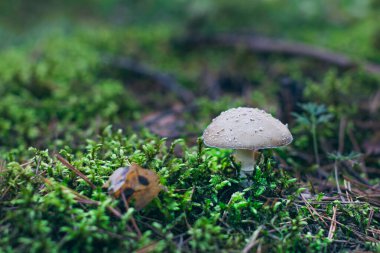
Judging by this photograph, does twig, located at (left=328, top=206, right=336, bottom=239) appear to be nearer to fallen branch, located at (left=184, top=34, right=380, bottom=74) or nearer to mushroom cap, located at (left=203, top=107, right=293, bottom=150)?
mushroom cap, located at (left=203, top=107, right=293, bottom=150)

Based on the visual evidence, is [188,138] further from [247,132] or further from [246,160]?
[247,132]

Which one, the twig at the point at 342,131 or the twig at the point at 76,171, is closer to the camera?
the twig at the point at 76,171

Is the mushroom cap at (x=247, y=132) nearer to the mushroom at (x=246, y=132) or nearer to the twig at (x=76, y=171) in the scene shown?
the mushroom at (x=246, y=132)

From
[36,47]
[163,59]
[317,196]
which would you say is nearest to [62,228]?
[317,196]

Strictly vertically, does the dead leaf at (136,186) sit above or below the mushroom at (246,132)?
below

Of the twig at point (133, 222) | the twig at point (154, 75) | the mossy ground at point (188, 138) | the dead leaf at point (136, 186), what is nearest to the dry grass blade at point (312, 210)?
the mossy ground at point (188, 138)
